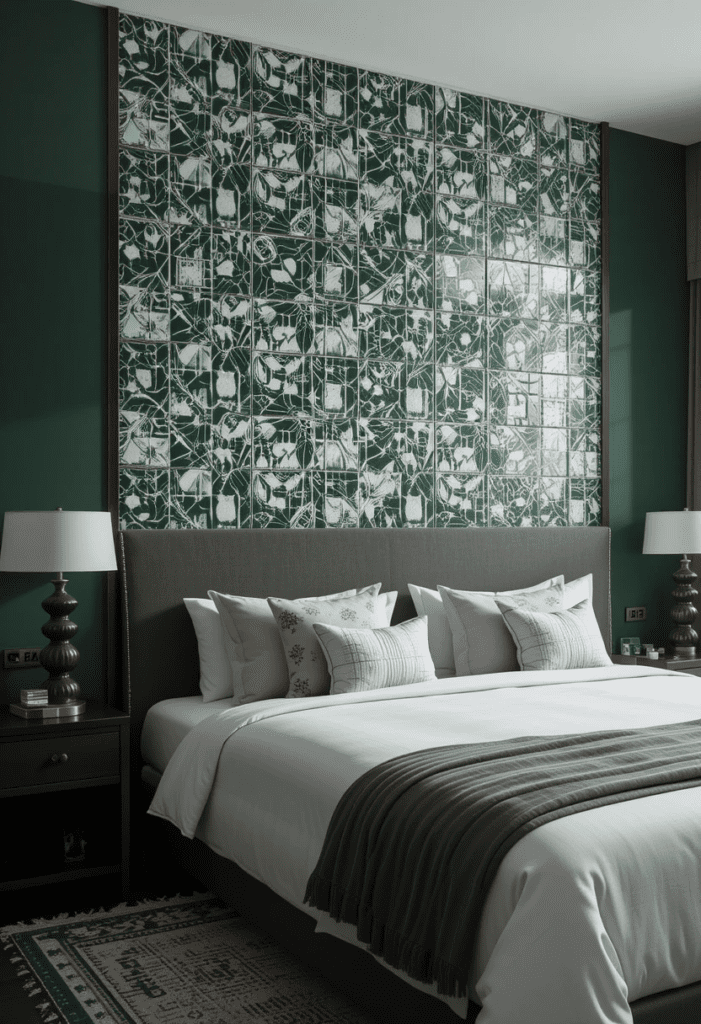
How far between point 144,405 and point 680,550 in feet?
9.03

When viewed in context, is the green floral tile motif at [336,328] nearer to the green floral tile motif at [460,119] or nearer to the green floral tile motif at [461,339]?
the green floral tile motif at [461,339]

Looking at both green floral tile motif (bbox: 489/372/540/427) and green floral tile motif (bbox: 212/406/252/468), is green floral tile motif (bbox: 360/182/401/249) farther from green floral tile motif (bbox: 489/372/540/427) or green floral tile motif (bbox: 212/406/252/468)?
green floral tile motif (bbox: 212/406/252/468)

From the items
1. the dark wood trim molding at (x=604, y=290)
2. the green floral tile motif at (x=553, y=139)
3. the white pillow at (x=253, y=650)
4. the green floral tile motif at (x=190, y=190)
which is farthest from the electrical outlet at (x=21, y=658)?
the green floral tile motif at (x=553, y=139)

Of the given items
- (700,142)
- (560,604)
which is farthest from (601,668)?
(700,142)

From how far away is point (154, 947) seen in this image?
3.09 metres

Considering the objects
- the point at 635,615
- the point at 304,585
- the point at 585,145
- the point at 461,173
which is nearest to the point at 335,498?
the point at 304,585

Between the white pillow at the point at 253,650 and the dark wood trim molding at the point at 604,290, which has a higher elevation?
the dark wood trim molding at the point at 604,290

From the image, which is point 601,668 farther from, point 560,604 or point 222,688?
point 222,688

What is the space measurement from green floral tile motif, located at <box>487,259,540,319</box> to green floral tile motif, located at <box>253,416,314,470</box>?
1219 mm

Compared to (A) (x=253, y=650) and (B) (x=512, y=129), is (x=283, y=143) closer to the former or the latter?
(B) (x=512, y=129)

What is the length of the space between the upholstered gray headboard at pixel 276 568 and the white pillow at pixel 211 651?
3.4 inches

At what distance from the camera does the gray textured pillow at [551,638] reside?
4.16 m

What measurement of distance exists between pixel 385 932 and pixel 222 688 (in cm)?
168

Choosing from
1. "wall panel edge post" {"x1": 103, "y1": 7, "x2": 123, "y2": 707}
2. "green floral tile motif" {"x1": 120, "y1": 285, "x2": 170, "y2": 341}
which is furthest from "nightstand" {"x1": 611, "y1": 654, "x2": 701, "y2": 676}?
"green floral tile motif" {"x1": 120, "y1": 285, "x2": 170, "y2": 341}
